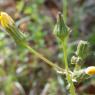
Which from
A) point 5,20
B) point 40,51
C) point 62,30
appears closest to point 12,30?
point 5,20

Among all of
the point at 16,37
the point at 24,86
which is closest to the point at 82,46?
the point at 16,37

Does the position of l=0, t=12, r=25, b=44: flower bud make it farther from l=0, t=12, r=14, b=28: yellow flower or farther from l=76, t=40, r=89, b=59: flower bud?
l=76, t=40, r=89, b=59: flower bud

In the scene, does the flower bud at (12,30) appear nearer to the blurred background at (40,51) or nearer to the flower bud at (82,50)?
the flower bud at (82,50)

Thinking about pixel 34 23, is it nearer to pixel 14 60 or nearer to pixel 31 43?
pixel 31 43

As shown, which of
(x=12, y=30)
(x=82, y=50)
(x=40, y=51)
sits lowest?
(x=82, y=50)

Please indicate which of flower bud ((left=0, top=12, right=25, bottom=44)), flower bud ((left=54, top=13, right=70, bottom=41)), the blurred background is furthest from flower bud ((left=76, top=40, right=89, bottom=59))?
the blurred background

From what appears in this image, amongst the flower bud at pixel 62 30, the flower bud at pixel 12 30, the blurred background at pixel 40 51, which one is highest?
the blurred background at pixel 40 51

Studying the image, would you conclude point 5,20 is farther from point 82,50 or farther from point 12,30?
point 82,50

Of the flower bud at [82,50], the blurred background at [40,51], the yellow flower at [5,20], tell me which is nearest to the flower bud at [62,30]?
the flower bud at [82,50]
